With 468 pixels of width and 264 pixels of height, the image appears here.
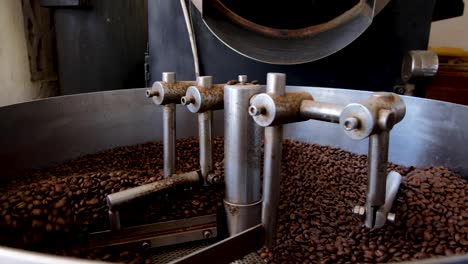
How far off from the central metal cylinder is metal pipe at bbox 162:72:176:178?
0.14 metres

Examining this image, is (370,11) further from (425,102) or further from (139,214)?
(139,214)

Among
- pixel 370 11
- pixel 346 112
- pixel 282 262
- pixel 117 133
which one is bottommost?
pixel 282 262

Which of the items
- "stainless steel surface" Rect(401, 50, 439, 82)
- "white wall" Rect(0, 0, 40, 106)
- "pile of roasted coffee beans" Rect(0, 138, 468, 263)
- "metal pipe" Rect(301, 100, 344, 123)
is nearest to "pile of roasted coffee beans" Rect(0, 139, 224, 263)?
"pile of roasted coffee beans" Rect(0, 138, 468, 263)

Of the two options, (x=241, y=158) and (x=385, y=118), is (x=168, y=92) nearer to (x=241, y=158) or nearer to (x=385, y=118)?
(x=241, y=158)

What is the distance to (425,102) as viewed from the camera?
0.77 metres

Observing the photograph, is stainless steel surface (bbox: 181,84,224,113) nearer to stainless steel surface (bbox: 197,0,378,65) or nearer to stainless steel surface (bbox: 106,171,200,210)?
stainless steel surface (bbox: 106,171,200,210)

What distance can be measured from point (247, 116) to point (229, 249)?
0.18 m

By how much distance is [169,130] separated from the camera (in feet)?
2.17

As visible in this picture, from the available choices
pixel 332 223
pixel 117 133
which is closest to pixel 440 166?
pixel 332 223

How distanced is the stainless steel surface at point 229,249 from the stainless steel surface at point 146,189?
0.14 meters

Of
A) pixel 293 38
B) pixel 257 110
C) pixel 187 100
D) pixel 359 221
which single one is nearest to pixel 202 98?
pixel 187 100

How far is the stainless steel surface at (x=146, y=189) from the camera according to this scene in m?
0.54

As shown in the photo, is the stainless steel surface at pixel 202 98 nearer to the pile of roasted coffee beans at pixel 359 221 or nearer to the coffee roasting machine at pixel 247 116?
the coffee roasting machine at pixel 247 116

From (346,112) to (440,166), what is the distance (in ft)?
1.53
